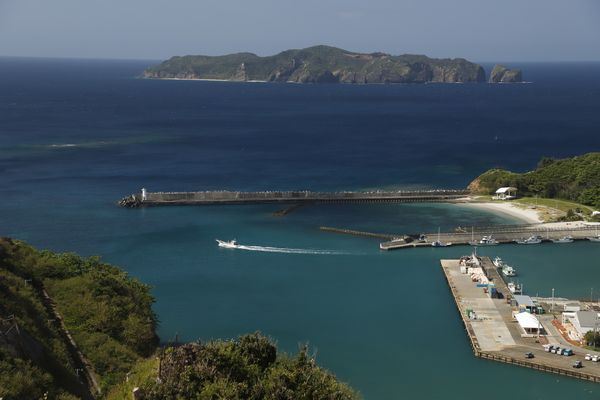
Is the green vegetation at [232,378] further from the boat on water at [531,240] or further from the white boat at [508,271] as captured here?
the boat on water at [531,240]

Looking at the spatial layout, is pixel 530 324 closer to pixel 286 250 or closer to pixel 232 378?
pixel 286 250

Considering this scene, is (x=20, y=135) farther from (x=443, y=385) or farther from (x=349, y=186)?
(x=443, y=385)

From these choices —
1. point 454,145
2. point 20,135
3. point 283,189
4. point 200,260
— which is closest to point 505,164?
point 454,145

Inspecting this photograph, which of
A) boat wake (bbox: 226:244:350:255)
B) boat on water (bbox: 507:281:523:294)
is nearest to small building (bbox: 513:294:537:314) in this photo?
boat on water (bbox: 507:281:523:294)

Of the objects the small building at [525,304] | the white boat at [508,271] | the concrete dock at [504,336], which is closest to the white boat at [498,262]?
the white boat at [508,271]

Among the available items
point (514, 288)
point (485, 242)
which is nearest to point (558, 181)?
point (485, 242)

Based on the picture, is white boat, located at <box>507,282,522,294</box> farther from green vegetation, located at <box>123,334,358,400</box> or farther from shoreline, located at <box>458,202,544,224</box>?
green vegetation, located at <box>123,334,358,400</box>
